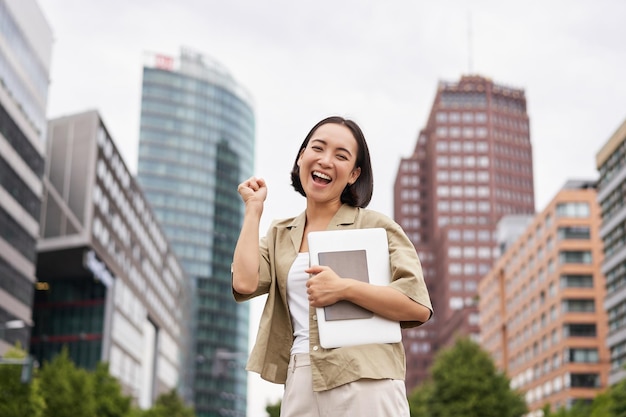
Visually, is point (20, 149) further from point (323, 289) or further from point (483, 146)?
point (483, 146)

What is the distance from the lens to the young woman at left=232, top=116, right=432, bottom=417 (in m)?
3.57

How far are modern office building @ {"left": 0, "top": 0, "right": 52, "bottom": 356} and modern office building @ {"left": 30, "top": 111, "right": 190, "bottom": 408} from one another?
5.22 m

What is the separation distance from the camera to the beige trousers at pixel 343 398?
11.7 ft

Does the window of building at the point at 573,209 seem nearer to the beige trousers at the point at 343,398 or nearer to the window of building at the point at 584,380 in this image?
the window of building at the point at 584,380

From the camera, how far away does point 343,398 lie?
11.8 ft

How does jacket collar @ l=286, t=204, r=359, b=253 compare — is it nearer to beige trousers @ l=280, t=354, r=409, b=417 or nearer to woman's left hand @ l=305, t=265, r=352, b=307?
woman's left hand @ l=305, t=265, r=352, b=307

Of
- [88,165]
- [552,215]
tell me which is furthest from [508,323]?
[88,165]

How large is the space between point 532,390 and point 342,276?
106220 mm

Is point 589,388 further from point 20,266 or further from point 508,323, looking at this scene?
point 20,266

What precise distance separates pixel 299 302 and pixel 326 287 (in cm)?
35

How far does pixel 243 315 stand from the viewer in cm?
18000

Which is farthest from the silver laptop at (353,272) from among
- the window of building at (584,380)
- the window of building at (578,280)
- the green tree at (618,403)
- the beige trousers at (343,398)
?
the window of building at (578,280)

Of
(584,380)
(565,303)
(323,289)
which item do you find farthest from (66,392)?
(565,303)

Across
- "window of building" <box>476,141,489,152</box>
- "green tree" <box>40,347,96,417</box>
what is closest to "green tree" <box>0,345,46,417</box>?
"green tree" <box>40,347,96,417</box>
